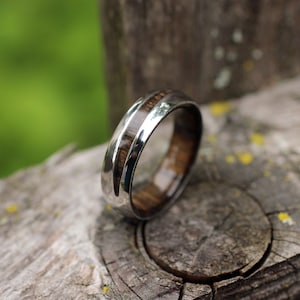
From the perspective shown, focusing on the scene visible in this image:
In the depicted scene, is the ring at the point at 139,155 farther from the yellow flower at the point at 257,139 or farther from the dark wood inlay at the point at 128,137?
the yellow flower at the point at 257,139

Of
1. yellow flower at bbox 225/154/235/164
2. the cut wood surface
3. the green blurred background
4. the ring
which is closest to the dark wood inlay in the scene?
the ring

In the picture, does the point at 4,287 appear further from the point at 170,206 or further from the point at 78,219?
the point at 170,206

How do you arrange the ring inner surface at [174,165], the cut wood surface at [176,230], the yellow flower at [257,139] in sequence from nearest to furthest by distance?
the cut wood surface at [176,230], the ring inner surface at [174,165], the yellow flower at [257,139]

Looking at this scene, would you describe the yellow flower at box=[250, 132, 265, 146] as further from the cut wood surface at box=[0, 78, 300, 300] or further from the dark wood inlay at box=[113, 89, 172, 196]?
the dark wood inlay at box=[113, 89, 172, 196]

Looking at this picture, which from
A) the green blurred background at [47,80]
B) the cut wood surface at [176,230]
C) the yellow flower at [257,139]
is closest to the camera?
the cut wood surface at [176,230]

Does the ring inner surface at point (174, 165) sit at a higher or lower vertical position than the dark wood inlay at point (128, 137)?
lower

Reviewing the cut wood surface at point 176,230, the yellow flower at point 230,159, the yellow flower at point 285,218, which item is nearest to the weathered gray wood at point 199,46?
the cut wood surface at point 176,230

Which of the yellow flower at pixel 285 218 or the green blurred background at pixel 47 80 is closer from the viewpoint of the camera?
the yellow flower at pixel 285 218
